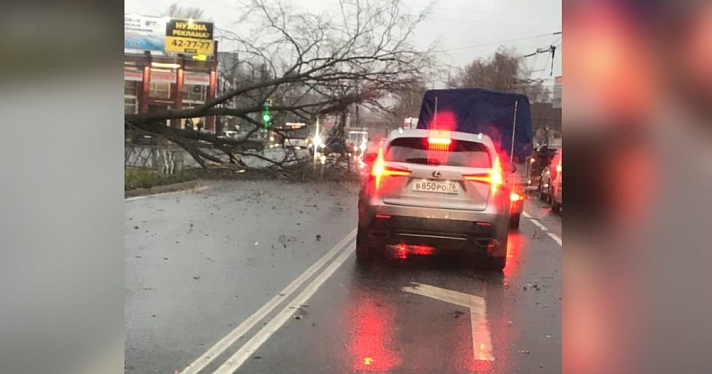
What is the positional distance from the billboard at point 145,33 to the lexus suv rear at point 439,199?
5.13 feet

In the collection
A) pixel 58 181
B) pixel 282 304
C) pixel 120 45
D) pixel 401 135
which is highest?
pixel 120 45

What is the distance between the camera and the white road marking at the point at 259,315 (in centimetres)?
318

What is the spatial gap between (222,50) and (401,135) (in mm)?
1259

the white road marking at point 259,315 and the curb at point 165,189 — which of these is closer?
the white road marking at point 259,315

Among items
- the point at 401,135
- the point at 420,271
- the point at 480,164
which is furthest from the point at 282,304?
the point at 480,164

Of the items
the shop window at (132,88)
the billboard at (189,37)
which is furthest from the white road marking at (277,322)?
the billboard at (189,37)

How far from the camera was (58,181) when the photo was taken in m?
2.51

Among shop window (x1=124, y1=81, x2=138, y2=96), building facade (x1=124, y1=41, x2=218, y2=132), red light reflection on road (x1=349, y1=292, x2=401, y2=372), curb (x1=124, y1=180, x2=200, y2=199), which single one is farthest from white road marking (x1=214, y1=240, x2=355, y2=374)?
shop window (x1=124, y1=81, x2=138, y2=96)

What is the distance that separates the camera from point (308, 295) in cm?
405

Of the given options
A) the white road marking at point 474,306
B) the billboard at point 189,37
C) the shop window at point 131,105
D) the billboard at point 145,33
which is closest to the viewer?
the shop window at point 131,105

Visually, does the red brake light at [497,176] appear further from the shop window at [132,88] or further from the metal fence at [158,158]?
the shop window at [132,88]

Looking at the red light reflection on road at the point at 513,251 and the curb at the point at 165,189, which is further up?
the curb at the point at 165,189

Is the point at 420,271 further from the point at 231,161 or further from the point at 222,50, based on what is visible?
A: the point at 222,50

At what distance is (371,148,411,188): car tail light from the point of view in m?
4.24
